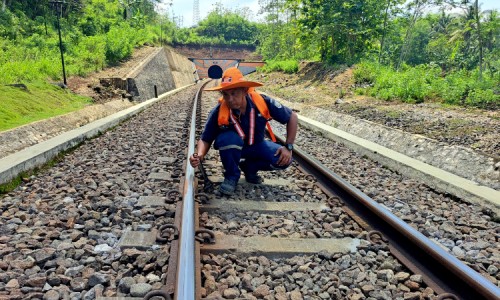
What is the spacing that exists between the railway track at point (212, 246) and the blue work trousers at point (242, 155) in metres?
0.23

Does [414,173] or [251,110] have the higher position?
[251,110]

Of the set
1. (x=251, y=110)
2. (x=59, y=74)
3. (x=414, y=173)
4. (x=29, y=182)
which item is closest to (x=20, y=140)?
(x=29, y=182)

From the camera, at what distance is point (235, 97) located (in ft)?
11.9

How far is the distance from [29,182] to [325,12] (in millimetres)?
19106

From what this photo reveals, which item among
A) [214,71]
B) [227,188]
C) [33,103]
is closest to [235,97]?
[227,188]

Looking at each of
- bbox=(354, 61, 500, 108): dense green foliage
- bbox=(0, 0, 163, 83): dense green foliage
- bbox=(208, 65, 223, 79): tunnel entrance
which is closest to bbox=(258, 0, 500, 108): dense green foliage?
bbox=(354, 61, 500, 108): dense green foliage

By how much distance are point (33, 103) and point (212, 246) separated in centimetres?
751

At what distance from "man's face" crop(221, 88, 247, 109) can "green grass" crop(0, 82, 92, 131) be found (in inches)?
167

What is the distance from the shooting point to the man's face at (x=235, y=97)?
141 inches

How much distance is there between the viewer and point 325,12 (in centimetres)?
2042

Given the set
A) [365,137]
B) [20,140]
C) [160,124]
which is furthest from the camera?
[160,124]

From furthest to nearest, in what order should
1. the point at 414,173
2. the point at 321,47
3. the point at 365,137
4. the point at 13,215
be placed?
the point at 321,47
the point at 365,137
the point at 414,173
the point at 13,215

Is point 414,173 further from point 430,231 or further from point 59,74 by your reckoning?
point 59,74

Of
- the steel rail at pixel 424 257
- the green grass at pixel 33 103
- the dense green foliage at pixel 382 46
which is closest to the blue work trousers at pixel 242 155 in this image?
the steel rail at pixel 424 257
